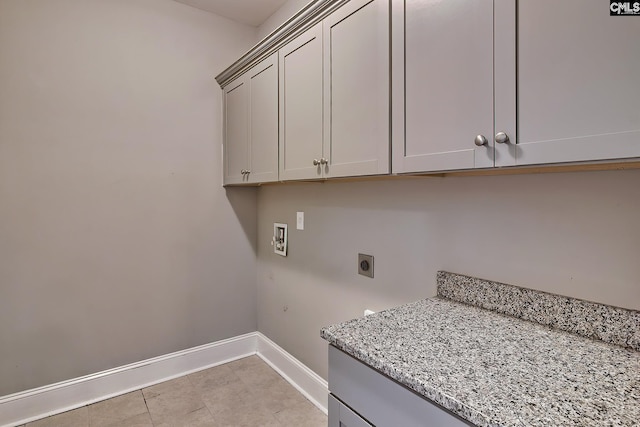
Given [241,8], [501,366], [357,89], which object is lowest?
[501,366]

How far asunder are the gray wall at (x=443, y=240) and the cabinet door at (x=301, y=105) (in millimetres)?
304

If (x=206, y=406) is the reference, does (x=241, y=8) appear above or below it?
above

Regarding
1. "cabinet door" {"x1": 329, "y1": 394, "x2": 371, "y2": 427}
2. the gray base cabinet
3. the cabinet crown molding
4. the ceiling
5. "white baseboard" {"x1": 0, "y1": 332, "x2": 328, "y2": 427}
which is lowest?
"white baseboard" {"x1": 0, "y1": 332, "x2": 328, "y2": 427}

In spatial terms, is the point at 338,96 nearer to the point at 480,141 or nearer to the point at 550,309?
the point at 480,141

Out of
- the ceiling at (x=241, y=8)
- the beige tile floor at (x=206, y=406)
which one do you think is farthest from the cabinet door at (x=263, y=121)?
the beige tile floor at (x=206, y=406)

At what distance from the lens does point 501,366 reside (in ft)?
2.65

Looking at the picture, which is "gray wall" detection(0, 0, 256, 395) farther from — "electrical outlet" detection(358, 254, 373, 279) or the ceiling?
"electrical outlet" detection(358, 254, 373, 279)

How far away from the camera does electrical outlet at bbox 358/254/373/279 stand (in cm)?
168

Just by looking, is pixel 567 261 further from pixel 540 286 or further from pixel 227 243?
pixel 227 243

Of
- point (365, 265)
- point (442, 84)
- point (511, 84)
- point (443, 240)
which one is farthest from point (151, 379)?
point (511, 84)

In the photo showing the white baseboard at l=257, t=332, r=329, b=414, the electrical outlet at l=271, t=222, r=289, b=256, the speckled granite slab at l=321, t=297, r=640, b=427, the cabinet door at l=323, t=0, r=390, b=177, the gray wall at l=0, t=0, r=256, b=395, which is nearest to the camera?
the speckled granite slab at l=321, t=297, r=640, b=427

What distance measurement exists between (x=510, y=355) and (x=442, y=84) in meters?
0.80

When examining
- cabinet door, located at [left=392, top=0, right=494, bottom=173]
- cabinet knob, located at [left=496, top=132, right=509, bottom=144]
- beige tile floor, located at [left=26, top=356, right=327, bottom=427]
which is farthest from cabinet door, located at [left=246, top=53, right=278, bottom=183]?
beige tile floor, located at [left=26, top=356, right=327, bottom=427]

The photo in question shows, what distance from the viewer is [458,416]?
2.25ft
